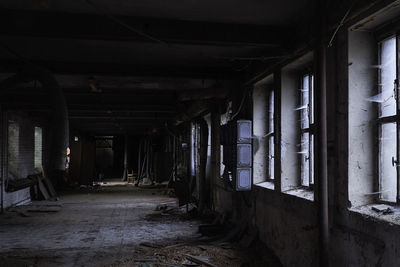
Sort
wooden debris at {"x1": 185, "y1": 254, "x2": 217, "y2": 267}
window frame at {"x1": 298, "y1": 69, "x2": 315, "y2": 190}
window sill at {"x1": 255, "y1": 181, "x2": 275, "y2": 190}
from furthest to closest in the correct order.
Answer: window sill at {"x1": 255, "y1": 181, "x2": 275, "y2": 190}
wooden debris at {"x1": 185, "y1": 254, "x2": 217, "y2": 267}
window frame at {"x1": 298, "y1": 69, "x2": 315, "y2": 190}

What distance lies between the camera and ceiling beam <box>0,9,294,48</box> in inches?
179

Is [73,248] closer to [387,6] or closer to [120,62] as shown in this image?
[120,62]

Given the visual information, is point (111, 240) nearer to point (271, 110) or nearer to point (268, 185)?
point (268, 185)

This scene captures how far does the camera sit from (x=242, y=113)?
24.4 ft

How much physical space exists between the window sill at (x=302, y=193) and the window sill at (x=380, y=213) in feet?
3.09

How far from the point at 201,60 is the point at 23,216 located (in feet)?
23.2

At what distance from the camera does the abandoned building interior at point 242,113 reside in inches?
149

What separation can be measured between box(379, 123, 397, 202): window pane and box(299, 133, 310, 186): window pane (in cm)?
168

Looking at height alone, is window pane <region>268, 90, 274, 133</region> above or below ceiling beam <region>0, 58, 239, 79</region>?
below

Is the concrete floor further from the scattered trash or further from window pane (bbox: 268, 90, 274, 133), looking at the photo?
window pane (bbox: 268, 90, 274, 133)

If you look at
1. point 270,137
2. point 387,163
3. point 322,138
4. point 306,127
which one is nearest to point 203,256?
point 270,137

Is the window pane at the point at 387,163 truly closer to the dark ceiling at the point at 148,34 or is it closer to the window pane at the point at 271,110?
the dark ceiling at the point at 148,34

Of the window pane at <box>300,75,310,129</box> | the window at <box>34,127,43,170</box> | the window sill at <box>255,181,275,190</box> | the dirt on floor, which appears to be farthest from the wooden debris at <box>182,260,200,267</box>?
the window at <box>34,127,43,170</box>

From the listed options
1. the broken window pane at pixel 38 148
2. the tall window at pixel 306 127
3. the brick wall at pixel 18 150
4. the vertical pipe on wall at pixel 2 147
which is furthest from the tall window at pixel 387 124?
the broken window pane at pixel 38 148
